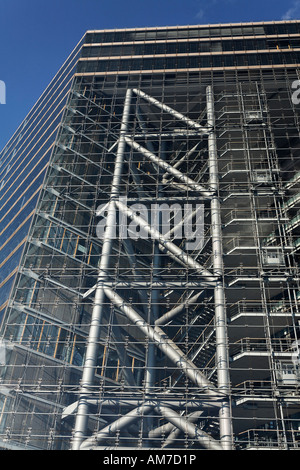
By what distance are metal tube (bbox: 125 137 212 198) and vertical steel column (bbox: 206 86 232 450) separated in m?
0.65

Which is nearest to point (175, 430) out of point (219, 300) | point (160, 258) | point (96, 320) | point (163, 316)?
point (163, 316)

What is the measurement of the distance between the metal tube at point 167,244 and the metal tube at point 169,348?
3754mm

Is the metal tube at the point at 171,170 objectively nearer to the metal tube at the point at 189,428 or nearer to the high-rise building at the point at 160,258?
the high-rise building at the point at 160,258

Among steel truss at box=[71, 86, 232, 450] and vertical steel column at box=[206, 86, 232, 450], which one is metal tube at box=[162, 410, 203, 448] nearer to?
steel truss at box=[71, 86, 232, 450]

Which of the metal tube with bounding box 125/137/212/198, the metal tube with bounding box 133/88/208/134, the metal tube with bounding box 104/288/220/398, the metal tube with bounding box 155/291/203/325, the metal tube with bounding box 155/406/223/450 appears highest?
the metal tube with bounding box 133/88/208/134

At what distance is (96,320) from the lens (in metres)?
21.7

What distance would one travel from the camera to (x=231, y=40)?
1342 inches

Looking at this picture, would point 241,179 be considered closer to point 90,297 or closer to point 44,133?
point 90,297

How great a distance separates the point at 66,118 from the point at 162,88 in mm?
7238

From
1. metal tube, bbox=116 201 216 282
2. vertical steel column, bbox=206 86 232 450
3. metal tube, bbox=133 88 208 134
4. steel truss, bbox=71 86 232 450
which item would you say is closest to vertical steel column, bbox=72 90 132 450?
steel truss, bbox=71 86 232 450

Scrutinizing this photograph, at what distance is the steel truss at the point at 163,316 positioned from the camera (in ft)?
63.1

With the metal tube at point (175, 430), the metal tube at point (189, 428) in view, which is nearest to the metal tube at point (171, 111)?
the metal tube at point (175, 430)

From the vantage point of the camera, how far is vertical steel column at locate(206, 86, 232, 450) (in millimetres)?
18734
